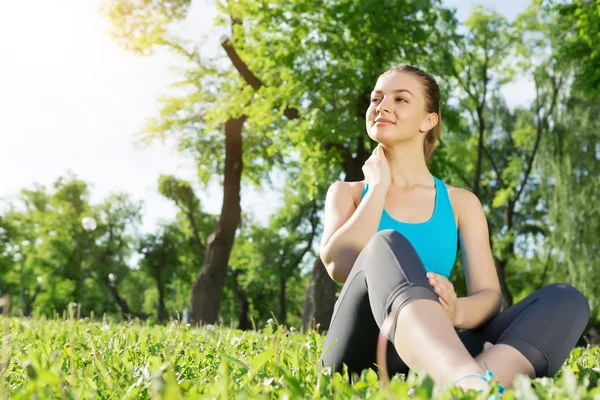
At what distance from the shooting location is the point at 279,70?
13.2m

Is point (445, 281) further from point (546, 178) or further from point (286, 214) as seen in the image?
point (286, 214)

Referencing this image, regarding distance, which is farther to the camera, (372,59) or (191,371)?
(372,59)

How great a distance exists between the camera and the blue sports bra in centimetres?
299

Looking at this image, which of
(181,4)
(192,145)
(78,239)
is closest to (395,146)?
(181,4)

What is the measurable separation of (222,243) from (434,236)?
12074 millimetres

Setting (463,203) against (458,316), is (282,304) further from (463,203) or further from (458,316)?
(458,316)

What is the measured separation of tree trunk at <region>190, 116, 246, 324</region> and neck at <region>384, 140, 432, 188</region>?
11457mm

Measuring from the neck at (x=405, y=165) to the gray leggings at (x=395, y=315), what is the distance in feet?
3.00

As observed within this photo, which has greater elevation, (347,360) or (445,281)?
(445,281)

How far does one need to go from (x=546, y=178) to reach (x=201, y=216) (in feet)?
66.1

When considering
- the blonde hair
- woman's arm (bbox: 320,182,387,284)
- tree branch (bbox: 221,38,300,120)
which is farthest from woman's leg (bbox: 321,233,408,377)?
tree branch (bbox: 221,38,300,120)

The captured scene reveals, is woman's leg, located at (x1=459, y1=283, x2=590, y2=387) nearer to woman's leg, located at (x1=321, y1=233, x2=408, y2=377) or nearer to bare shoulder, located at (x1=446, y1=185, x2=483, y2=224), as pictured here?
woman's leg, located at (x1=321, y1=233, x2=408, y2=377)

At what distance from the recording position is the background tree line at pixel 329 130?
498 inches

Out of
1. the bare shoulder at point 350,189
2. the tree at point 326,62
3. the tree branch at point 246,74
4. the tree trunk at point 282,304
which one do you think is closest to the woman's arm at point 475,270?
the bare shoulder at point 350,189
